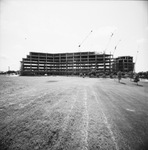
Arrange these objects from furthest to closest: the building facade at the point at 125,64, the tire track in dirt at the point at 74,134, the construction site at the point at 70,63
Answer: the building facade at the point at 125,64, the construction site at the point at 70,63, the tire track in dirt at the point at 74,134

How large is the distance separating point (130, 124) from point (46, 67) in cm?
10105

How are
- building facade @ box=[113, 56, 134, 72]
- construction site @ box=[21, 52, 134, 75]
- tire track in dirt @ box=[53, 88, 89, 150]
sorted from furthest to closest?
1. building facade @ box=[113, 56, 134, 72]
2. construction site @ box=[21, 52, 134, 75]
3. tire track in dirt @ box=[53, 88, 89, 150]

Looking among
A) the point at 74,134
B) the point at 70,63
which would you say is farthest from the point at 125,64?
the point at 74,134

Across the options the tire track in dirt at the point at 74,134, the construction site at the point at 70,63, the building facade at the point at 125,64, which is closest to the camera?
the tire track in dirt at the point at 74,134

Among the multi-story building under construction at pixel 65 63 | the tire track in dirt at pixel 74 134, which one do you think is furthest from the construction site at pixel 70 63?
the tire track in dirt at pixel 74 134

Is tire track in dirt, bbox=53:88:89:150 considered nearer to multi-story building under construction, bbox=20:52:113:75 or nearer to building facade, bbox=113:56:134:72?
multi-story building under construction, bbox=20:52:113:75

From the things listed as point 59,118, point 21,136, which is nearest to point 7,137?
point 21,136

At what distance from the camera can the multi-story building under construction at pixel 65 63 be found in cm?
8984

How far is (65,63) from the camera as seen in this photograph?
3836 inches

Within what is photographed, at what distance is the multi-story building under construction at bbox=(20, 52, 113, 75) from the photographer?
89.8m

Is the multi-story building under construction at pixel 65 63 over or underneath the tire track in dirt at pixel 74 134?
over

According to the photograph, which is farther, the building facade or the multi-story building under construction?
the building facade

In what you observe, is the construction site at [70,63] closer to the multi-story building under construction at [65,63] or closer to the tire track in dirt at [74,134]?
the multi-story building under construction at [65,63]

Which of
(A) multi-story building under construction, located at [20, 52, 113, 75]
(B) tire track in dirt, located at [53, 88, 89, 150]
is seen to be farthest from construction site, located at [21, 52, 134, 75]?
(B) tire track in dirt, located at [53, 88, 89, 150]
